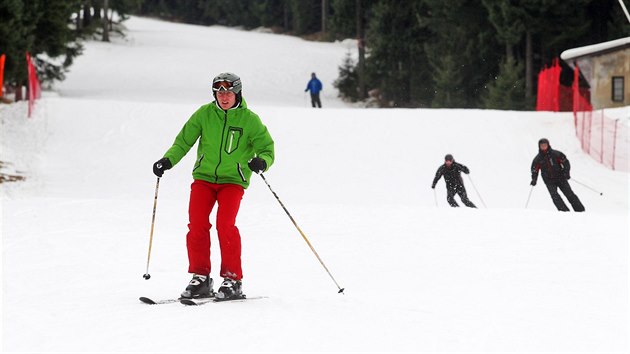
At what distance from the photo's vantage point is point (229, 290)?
625 cm

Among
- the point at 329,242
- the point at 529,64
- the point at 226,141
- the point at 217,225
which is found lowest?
the point at 329,242

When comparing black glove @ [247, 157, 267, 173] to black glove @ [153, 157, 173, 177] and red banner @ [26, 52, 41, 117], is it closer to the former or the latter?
black glove @ [153, 157, 173, 177]

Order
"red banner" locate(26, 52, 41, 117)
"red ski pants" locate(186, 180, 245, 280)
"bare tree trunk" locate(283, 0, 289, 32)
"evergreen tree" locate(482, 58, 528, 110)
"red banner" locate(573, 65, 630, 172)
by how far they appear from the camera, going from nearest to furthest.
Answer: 1. "red ski pants" locate(186, 180, 245, 280)
2. "red banner" locate(573, 65, 630, 172)
3. "red banner" locate(26, 52, 41, 117)
4. "evergreen tree" locate(482, 58, 528, 110)
5. "bare tree trunk" locate(283, 0, 289, 32)

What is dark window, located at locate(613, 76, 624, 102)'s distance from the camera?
31.2m

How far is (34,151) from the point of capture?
2036 centimetres

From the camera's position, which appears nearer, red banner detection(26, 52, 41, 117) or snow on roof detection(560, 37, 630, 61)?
red banner detection(26, 52, 41, 117)

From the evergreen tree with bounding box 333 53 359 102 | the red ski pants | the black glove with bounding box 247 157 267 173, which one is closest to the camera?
the black glove with bounding box 247 157 267 173

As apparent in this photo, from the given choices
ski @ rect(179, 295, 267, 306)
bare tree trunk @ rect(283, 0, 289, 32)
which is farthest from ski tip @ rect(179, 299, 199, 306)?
bare tree trunk @ rect(283, 0, 289, 32)

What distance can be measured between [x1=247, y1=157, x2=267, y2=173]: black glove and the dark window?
27440mm

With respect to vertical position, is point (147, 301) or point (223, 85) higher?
point (223, 85)

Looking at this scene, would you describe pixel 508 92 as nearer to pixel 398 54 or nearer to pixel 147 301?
pixel 398 54

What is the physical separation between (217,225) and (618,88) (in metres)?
27.5

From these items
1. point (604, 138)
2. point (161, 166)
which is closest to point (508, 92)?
point (604, 138)

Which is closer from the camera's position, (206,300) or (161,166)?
(161,166)
